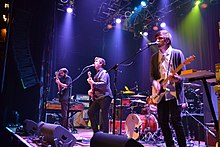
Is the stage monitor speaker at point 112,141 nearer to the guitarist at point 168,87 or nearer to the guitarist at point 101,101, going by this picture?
the guitarist at point 168,87

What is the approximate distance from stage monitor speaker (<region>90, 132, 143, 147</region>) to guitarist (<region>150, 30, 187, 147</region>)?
3.90 ft

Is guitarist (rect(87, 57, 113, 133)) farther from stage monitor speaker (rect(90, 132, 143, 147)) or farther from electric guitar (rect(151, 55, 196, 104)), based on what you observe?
stage monitor speaker (rect(90, 132, 143, 147))

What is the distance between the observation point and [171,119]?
10.2 feet

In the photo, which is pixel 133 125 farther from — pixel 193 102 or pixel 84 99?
pixel 84 99

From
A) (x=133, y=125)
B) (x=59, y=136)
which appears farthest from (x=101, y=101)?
(x=133, y=125)

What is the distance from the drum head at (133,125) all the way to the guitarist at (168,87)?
9.31ft

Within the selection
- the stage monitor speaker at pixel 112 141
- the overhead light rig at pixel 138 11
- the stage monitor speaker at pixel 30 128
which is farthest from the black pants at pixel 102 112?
the overhead light rig at pixel 138 11

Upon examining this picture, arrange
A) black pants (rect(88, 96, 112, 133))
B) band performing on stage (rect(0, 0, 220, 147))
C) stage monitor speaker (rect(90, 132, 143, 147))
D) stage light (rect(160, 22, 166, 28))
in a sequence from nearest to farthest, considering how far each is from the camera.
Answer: stage monitor speaker (rect(90, 132, 143, 147))
band performing on stage (rect(0, 0, 220, 147))
black pants (rect(88, 96, 112, 133))
stage light (rect(160, 22, 166, 28))

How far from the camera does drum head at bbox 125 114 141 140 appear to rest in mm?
6047

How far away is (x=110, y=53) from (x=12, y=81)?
5993mm

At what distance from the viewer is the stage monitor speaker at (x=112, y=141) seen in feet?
6.09

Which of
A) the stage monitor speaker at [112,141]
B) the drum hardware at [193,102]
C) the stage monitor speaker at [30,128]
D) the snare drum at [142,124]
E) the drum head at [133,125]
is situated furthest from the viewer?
the drum hardware at [193,102]

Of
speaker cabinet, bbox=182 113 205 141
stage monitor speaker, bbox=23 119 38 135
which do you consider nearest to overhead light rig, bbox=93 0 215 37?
speaker cabinet, bbox=182 113 205 141

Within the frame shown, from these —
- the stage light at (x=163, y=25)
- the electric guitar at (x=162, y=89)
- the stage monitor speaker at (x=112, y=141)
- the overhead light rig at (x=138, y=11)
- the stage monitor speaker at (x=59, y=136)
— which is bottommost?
the stage monitor speaker at (x=59, y=136)
